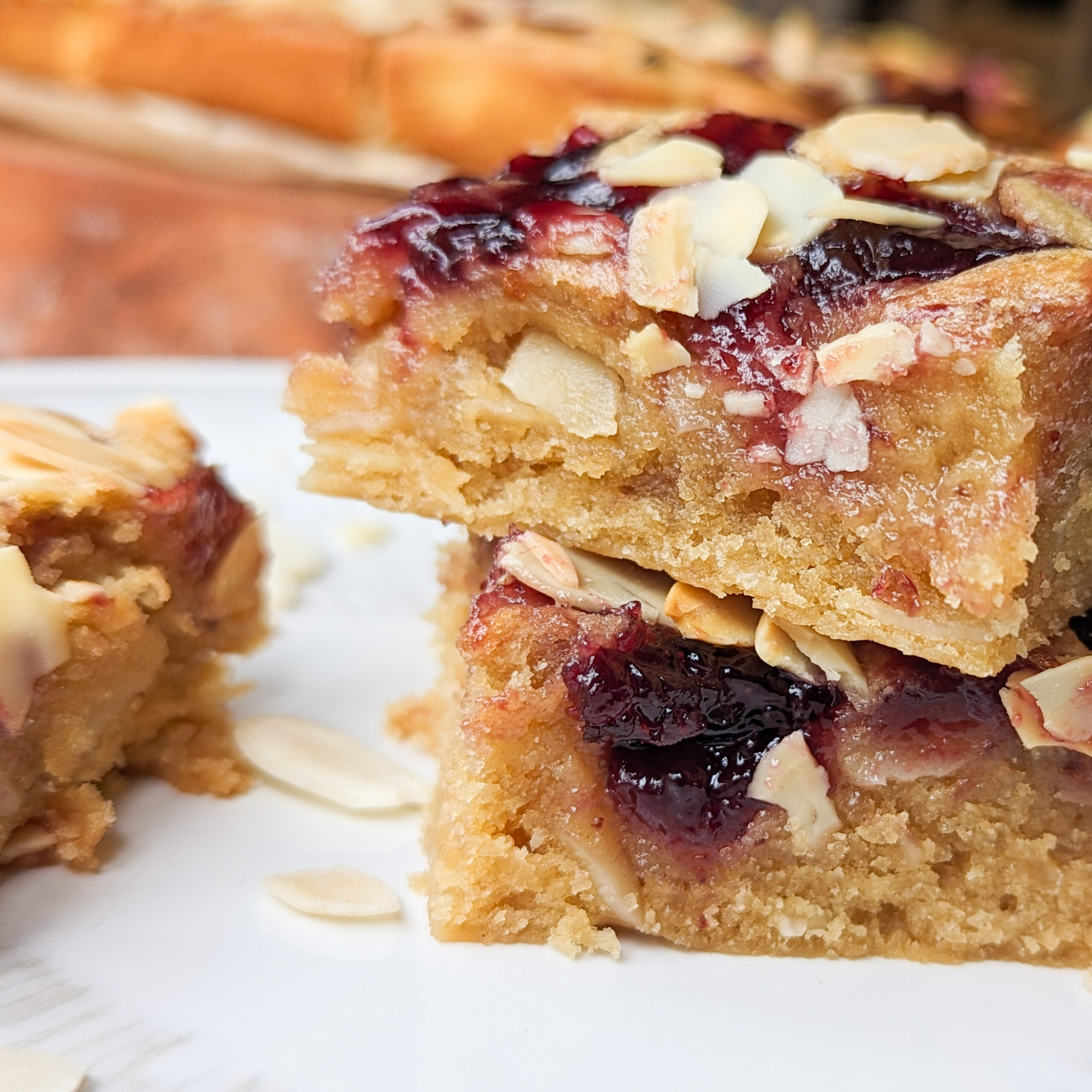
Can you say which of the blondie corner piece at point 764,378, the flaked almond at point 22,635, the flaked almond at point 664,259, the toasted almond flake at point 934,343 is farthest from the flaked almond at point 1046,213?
the flaked almond at point 22,635

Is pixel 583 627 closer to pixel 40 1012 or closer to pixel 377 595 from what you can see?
pixel 40 1012

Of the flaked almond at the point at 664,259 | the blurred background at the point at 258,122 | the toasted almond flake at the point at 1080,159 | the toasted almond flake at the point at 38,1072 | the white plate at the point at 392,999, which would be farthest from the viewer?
the blurred background at the point at 258,122

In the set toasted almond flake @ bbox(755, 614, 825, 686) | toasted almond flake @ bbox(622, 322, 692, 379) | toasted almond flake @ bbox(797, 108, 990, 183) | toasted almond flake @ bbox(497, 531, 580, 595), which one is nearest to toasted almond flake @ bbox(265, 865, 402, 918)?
toasted almond flake @ bbox(497, 531, 580, 595)

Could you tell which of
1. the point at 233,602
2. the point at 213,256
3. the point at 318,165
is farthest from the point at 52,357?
the point at 233,602

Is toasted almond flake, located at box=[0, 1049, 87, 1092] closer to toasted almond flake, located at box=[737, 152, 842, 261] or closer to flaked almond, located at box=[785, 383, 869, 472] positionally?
flaked almond, located at box=[785, 383, 869, 472]

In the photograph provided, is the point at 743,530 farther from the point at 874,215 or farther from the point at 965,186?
the point at 965,186

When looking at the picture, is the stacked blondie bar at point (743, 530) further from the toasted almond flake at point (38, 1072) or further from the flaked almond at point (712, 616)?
the toasted almond flake at point (38, 1072)
